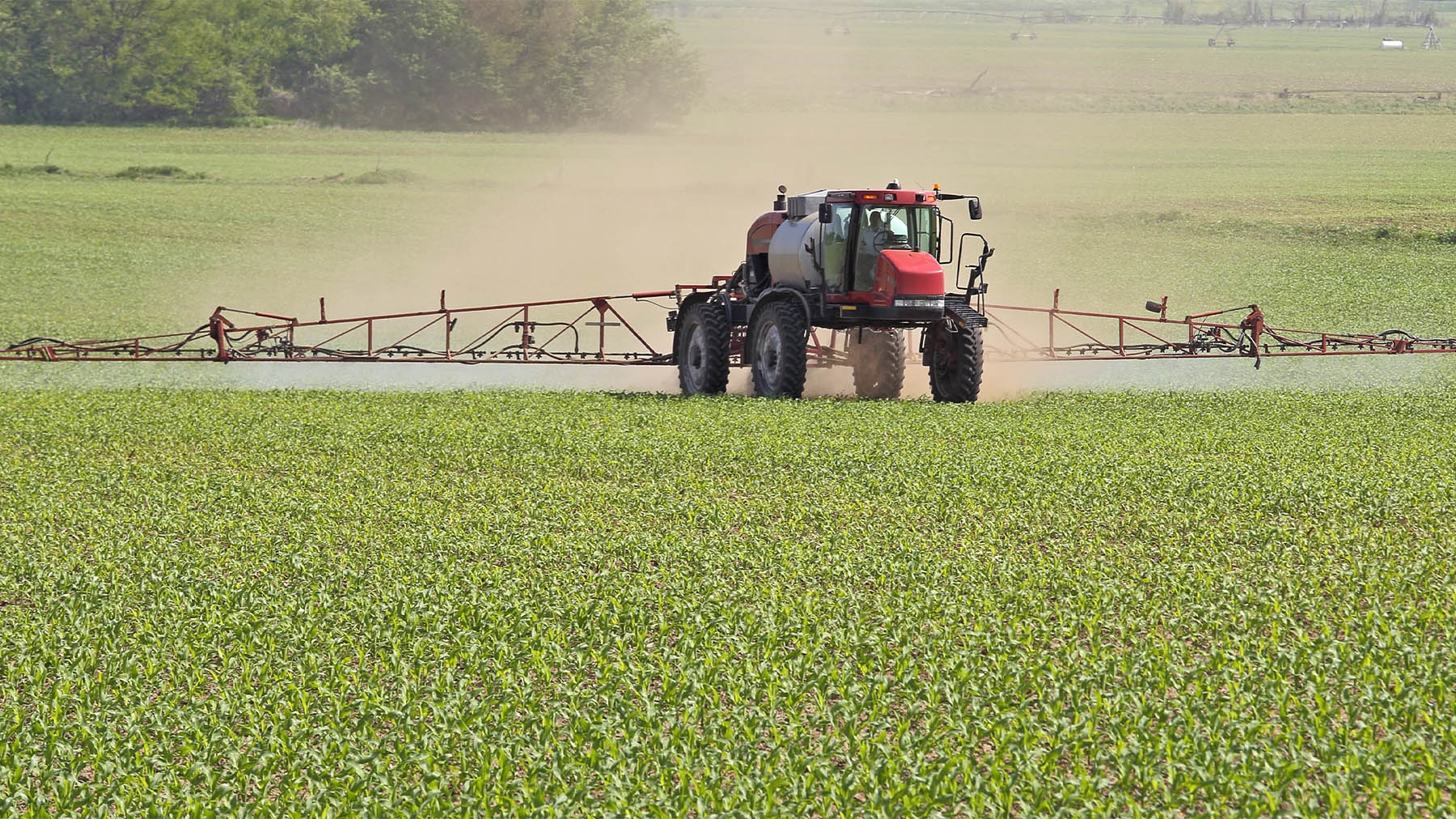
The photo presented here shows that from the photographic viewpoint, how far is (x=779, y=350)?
70.7 feet

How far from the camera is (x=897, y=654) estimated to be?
916 centimetres

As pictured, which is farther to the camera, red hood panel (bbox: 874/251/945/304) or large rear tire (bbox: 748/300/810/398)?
large rear tire (bbox: 748/300/810/398)

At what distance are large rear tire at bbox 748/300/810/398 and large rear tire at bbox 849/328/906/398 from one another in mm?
1021

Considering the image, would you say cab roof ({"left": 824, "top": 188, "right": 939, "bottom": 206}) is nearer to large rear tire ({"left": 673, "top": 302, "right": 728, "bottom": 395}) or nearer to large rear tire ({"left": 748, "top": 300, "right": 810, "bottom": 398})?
large rear tire ({"left": 748, "top": 300, "right": 810, "bottom": 398})

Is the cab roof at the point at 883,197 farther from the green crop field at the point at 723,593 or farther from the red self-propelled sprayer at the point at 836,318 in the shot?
the green crop field at the point at 723,593

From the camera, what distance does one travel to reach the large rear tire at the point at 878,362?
74.9 feet

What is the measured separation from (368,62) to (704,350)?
66254 millimetres

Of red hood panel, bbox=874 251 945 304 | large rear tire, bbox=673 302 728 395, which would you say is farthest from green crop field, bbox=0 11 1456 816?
red hood panel, bbox=874 251 945 304

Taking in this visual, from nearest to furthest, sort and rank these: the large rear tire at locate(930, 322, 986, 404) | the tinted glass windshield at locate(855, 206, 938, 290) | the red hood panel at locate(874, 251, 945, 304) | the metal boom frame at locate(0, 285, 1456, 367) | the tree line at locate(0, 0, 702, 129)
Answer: the red hood panel at locate(874, 251, 945, 304), the large rear tire at locate(930, 322, 986, 404), the tinted glass windshield at locate(855, 206, 938, 290), the metal boom frame at locate(0, 285, 1456, 367), the tree line at locate(0, 0, 702, 129)

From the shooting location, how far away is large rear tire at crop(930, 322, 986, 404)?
21.1 metres

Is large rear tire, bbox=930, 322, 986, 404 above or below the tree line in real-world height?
below

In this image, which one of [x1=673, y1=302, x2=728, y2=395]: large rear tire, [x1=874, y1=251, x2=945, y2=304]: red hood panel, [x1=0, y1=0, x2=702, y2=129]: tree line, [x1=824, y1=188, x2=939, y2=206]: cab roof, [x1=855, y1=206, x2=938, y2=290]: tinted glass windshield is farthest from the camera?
[x1=0, y1=0, x2=702, y2=129]: tree line

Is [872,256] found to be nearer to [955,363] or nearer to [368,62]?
[955,363]

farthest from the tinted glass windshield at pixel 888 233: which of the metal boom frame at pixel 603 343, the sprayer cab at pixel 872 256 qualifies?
the metal boom frame at pixel 603 343
